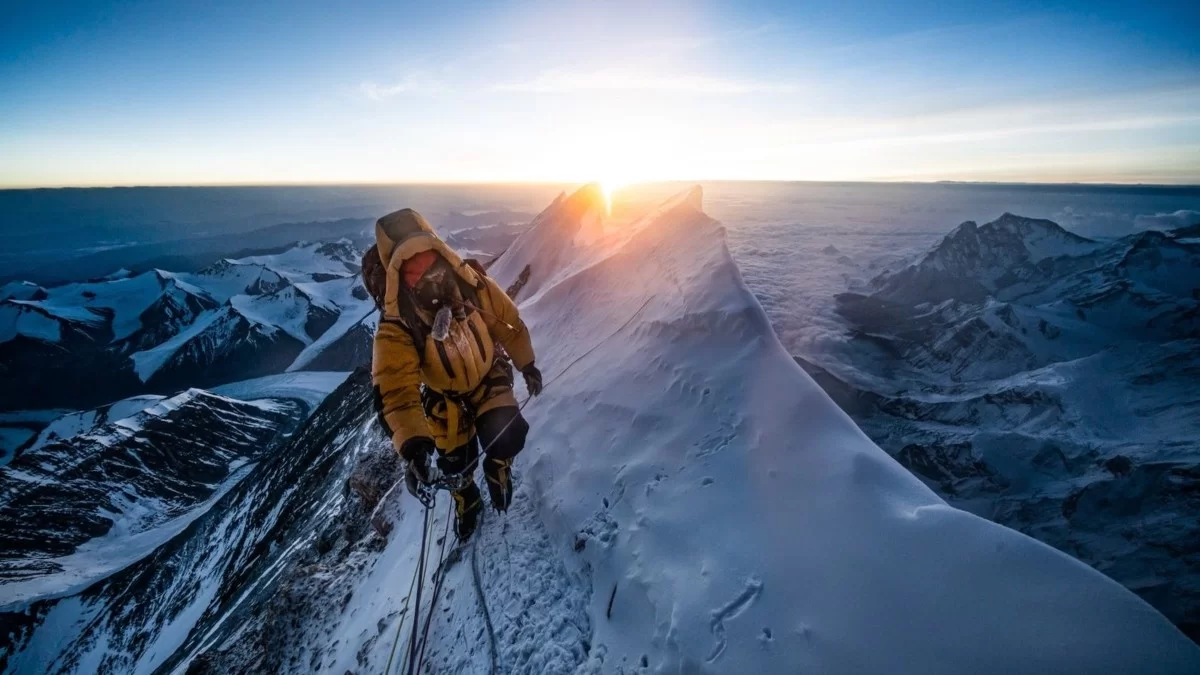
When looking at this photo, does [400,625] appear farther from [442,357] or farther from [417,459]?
[442,357]

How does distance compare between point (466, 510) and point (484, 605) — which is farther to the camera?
point (466, 510)

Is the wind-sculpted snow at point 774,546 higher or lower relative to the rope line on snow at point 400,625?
higher

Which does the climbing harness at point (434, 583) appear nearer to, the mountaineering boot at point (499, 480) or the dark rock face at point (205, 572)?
the mountaineering boot at point (499, 480)

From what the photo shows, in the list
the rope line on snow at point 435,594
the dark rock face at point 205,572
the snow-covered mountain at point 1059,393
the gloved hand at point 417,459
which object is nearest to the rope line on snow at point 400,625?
the rope line on snow at point 435,594

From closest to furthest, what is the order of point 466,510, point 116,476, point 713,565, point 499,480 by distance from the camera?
point 713,565 < point 499,480 < point 466,510 < point 116,476

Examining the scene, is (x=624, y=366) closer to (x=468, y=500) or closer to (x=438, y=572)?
(x=468, y=500)

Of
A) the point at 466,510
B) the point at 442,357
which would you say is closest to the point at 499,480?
the point at 466,510

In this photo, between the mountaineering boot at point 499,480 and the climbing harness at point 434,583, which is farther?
the mountaineering boot at point 499,480
